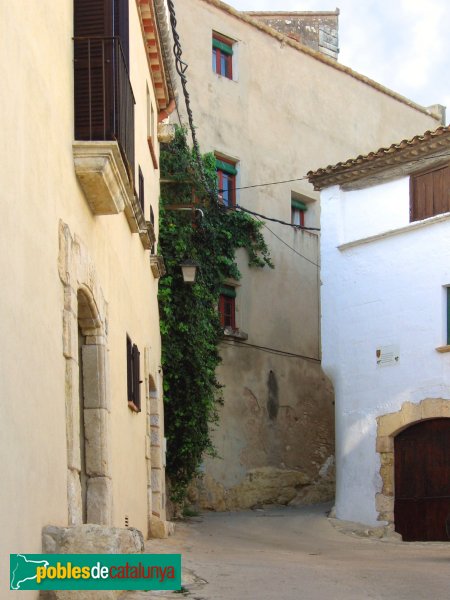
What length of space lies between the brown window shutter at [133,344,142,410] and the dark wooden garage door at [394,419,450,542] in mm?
7361

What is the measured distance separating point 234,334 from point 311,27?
12.7 m

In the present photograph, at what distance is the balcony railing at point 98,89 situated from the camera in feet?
29.5

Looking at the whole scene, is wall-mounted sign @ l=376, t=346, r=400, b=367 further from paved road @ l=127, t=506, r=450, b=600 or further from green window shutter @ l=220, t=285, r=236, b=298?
green window shutter @ l=220, t=285, r=236, b=298

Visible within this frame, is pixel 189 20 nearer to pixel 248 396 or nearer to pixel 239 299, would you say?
pixel 239 299

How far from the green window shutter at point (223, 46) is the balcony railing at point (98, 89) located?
52.4 feet

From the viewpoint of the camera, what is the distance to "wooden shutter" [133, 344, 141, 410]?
1312 cm

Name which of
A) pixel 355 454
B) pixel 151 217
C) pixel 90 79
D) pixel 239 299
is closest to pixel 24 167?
pixel 90 79

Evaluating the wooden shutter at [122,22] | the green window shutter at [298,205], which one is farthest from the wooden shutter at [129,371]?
the green window shutter at [298,205]

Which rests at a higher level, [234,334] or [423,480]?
[234,334]

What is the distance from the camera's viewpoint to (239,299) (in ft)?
79.2

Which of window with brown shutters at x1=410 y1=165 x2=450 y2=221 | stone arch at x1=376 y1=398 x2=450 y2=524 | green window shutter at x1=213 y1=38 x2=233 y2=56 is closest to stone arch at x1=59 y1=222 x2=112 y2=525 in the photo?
stone arch at x1=376 y1=398 x2=450 y2=524

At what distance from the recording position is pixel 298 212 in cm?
2656

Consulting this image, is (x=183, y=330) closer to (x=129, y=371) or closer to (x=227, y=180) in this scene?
(x=227, y=180)

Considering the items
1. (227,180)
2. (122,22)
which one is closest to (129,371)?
(122,22)
